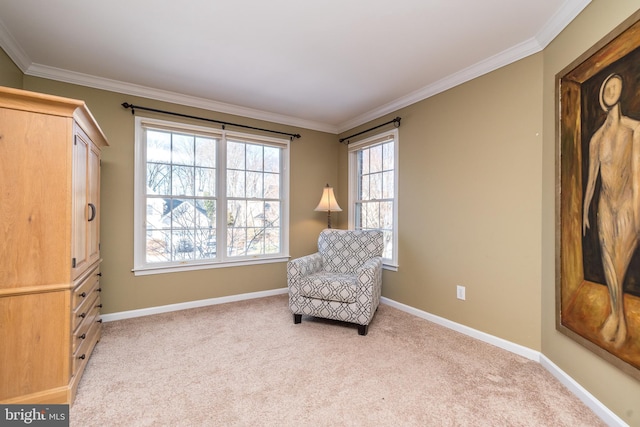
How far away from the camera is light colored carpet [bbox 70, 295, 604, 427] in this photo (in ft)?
5.12

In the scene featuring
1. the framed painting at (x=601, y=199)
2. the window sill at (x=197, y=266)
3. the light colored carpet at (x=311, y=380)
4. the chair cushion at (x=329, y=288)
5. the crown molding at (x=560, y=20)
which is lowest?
the light colored carpet at (x=311, y=380)

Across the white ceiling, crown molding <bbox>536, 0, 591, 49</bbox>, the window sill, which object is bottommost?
the window sill

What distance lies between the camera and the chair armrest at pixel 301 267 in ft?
9.49

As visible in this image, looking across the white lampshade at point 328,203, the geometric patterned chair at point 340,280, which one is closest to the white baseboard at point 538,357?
the geometric patterned chair at point 340,280

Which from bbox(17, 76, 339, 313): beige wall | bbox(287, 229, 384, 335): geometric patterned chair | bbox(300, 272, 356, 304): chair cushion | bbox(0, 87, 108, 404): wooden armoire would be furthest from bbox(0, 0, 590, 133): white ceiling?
bbox(300, 272, 356, 304): chair cushion

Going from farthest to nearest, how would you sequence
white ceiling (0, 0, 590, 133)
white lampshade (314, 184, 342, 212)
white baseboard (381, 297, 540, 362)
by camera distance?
white lampshade (314, 184, 342, 212) → white baseboard (381, 297, 540, 362) → white ceiling (0, 0, 590, 133)

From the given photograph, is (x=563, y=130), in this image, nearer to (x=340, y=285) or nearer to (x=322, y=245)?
(x=340, y=285)

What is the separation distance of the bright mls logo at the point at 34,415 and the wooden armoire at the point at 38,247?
0.11 ft

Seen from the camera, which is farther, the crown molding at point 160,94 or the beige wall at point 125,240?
the beige wall at point 125,240

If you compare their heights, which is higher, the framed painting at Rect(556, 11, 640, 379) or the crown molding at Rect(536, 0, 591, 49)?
the crown molding at Rect(536, 0, 591, 49)

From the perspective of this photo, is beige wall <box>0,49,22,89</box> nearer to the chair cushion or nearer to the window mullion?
the window mullion

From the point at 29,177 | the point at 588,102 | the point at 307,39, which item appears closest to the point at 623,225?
the point at 588,102

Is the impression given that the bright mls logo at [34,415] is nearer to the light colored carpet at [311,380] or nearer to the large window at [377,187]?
the light colored carpet at [311,380]

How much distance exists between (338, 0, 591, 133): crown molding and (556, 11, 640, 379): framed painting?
0.32m
